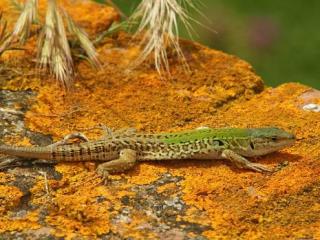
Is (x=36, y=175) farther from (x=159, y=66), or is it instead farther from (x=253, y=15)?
(x=253, y=15)

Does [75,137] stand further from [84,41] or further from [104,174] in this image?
[84,41]

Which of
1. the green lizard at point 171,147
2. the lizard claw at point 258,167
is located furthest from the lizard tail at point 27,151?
the lizard claw at point 258,167

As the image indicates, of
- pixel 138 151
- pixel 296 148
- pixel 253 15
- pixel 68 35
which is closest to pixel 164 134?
pixel 138 151

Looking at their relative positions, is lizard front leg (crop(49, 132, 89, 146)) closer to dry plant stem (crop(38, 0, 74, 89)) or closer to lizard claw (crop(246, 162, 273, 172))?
dry plant stem (crop(38, 0, 74, 89))

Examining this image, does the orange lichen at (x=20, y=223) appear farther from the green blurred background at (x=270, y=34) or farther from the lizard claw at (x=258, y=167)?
the green blurred background at (x=270, y=34)

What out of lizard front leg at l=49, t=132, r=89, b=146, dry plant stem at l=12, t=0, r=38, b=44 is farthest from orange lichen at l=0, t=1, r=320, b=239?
dry plant stem at l=12, t=0, r=38, b=44

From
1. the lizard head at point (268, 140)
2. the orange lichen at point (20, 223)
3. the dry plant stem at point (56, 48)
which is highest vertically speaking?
the dry plant stem at point (56, 48)

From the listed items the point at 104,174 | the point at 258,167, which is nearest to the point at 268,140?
the point at 258,167
